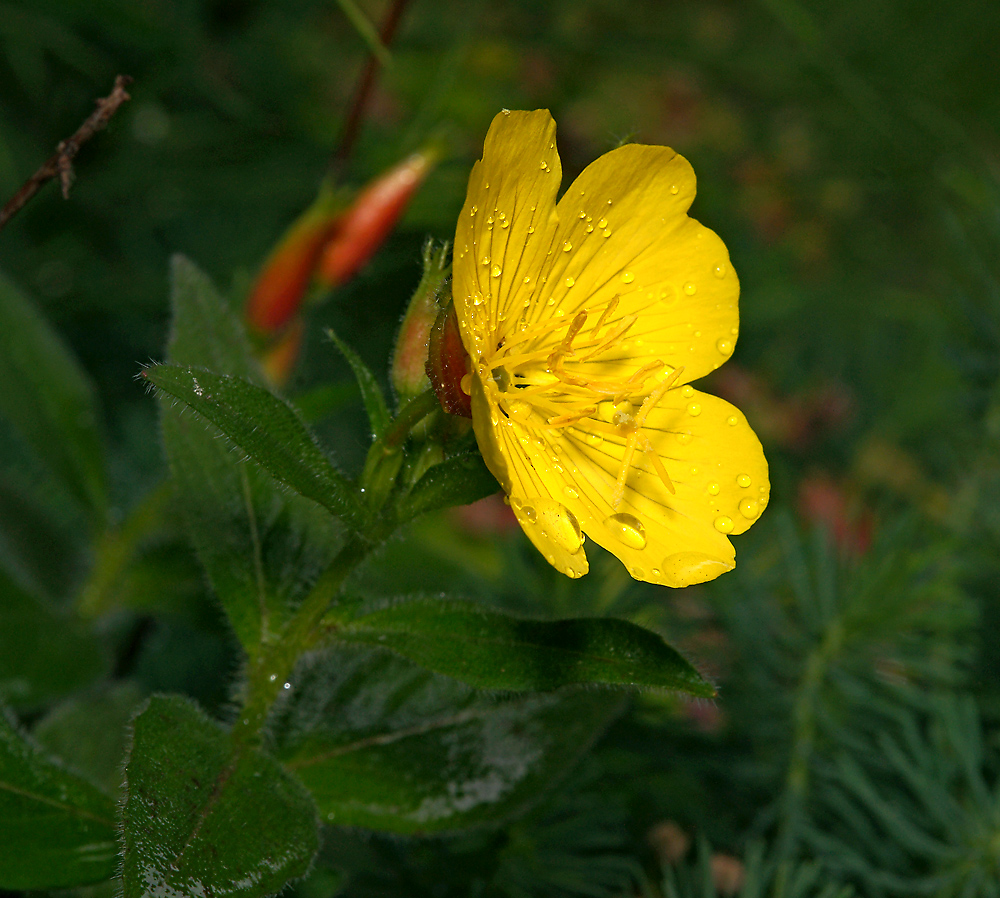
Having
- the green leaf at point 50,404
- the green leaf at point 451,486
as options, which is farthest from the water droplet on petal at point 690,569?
the green leaf at point 50,404

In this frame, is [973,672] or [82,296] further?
[82,296]

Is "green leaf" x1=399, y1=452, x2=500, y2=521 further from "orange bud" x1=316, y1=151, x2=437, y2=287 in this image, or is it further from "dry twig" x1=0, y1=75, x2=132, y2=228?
"orange bud" x1=316, y1=151, x2=437, y2=287

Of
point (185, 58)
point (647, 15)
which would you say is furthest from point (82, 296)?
point (647, 15)

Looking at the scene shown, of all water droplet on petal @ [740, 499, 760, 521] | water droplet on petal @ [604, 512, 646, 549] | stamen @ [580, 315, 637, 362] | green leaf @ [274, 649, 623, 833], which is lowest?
green leaf @ [274, 649, 623, 833]

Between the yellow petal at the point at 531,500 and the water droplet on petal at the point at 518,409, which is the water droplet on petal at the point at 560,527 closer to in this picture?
the yellow petal at the point at 531,500

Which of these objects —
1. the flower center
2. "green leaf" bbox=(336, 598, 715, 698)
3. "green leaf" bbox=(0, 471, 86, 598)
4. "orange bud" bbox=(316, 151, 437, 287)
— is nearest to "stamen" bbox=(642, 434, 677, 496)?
the flower center

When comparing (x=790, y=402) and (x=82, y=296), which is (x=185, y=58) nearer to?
(x=82, y=296)

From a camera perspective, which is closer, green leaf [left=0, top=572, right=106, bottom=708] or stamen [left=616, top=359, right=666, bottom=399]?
stamen [left=616, top=359, right=666, bottom=399]
